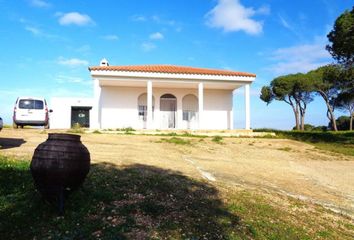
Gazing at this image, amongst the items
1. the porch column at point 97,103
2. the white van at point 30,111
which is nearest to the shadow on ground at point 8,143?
the white van at point 30,111

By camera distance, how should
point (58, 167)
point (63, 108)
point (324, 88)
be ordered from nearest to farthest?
point (58, 167) → point (63, 108) → point (324, 88)

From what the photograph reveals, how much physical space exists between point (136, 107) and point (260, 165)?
14.5 metres

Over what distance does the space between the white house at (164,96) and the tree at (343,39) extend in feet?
16.9

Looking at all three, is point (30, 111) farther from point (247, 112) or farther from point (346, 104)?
point (346, 104)

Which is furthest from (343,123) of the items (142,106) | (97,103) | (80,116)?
(97,103)

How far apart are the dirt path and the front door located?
8.46 m

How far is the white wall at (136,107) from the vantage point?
24750 mm

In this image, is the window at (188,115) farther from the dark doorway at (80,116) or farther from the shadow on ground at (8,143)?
the shadow on ground at (8,143)

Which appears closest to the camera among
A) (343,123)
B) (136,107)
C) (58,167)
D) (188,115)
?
(58,167)

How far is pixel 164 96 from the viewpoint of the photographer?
25719 millimetres

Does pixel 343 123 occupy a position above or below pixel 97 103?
below

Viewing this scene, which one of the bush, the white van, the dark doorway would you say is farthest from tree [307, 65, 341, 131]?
the white van

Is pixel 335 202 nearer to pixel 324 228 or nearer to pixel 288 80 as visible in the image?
pixel 324 228

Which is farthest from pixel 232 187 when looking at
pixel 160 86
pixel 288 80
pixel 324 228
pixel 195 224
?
pixel 288 80
